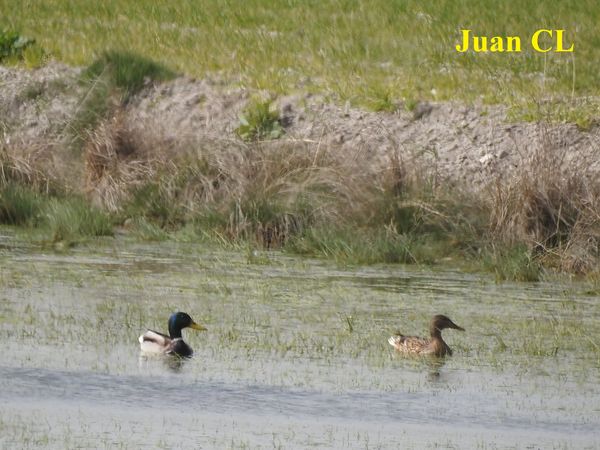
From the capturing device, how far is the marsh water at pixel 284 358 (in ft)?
33.8

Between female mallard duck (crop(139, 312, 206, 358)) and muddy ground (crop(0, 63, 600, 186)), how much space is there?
7346mm

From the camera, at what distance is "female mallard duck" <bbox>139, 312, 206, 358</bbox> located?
1232 cm

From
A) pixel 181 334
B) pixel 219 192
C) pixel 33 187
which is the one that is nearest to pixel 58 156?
pixel 33 187

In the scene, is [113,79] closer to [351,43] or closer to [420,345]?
[351,43]

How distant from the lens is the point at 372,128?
23328 mm

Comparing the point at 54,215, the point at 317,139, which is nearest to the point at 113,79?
the point at 317,139

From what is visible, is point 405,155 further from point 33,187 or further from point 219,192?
point 33,187

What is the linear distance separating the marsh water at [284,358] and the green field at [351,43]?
806 cm

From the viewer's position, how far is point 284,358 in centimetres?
1237

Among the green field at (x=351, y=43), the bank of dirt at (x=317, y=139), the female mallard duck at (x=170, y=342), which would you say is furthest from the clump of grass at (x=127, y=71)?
the female mallard duck at (x=170, y=342)

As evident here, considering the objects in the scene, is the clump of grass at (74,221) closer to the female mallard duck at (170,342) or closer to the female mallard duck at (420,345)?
the female mallard duck at (170,342)

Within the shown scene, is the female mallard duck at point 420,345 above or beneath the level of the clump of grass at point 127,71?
above

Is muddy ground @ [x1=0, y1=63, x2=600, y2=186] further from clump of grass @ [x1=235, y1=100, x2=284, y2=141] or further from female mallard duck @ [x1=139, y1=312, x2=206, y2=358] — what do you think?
female mallard duck @ [x1=139, y1=312, x2=206, y2=358]

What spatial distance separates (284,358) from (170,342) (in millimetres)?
808
